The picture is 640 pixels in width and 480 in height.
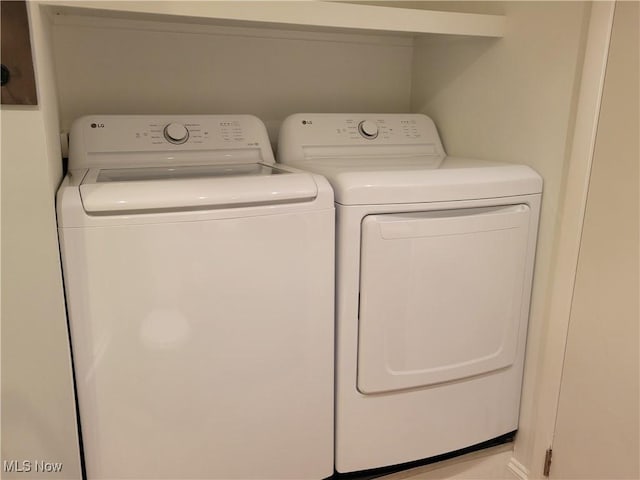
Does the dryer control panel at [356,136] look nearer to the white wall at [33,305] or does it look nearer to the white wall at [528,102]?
the white wall at [528,102]

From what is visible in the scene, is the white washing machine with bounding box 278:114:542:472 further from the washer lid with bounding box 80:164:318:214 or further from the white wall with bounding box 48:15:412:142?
the white wall with bounding box 48:15:412:142

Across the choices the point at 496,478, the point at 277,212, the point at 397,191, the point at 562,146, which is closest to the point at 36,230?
the point at 277,212

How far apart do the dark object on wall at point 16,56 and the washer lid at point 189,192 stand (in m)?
0.22

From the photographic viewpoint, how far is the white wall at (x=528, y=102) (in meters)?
1.35

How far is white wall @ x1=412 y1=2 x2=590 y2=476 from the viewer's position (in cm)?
135

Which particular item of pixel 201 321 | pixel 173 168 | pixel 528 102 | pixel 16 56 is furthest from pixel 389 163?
pixel 16 56

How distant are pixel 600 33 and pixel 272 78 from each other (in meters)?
1.00

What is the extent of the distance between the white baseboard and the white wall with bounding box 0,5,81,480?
122cm

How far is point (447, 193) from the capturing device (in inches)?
51.6

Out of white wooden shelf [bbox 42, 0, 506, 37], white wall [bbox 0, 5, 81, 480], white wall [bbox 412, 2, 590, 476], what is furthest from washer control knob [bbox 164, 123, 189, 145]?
white wall [bbox 412, 2, 590, 476]

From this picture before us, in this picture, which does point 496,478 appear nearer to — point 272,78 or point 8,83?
point 272,78

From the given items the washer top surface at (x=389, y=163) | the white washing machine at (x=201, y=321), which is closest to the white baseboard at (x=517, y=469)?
the white washing machine at (x=201, y=321)

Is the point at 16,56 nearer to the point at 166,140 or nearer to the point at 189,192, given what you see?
the point at 189,192

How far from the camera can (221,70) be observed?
1.74m
